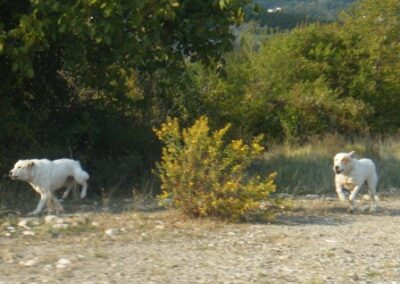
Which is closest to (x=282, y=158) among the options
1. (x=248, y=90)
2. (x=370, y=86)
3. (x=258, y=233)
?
(x=248, y=90)

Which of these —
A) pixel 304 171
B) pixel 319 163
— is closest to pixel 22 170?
pixel 304 171

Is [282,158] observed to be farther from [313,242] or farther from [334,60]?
[334,60]

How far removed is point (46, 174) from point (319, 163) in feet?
23.9

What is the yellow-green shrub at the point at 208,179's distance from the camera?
1177cm

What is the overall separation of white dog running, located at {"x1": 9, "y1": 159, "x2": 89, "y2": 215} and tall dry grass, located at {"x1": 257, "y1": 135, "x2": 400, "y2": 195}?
452 centimetres

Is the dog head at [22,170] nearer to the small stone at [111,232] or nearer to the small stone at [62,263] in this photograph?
the small stone at [111,232]

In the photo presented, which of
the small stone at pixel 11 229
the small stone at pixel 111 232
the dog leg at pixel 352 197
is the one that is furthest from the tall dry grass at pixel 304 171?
the small stone at pixel 111 232

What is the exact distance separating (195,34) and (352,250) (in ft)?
19.7

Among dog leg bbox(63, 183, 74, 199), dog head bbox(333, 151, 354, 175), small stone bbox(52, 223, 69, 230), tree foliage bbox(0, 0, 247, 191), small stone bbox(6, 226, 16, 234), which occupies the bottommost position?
small stone bbox(6, 226, 16, 234)

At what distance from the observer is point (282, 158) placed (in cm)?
1900

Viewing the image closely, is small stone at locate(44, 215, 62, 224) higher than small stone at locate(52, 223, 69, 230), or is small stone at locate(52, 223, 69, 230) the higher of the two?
small stone at locate(52, 223, 69, 230)

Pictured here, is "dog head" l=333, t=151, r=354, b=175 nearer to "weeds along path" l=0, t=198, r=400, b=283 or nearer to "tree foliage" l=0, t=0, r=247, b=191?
"weeds along path" l=0, t=198, r=400, b=283

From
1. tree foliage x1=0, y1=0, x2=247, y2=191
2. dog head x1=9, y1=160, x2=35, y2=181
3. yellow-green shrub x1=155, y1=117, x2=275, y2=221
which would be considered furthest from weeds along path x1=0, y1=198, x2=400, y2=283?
tree foliage x1=0, y1=0, x2=247, y2=191

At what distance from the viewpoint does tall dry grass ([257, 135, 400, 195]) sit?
1667cm
